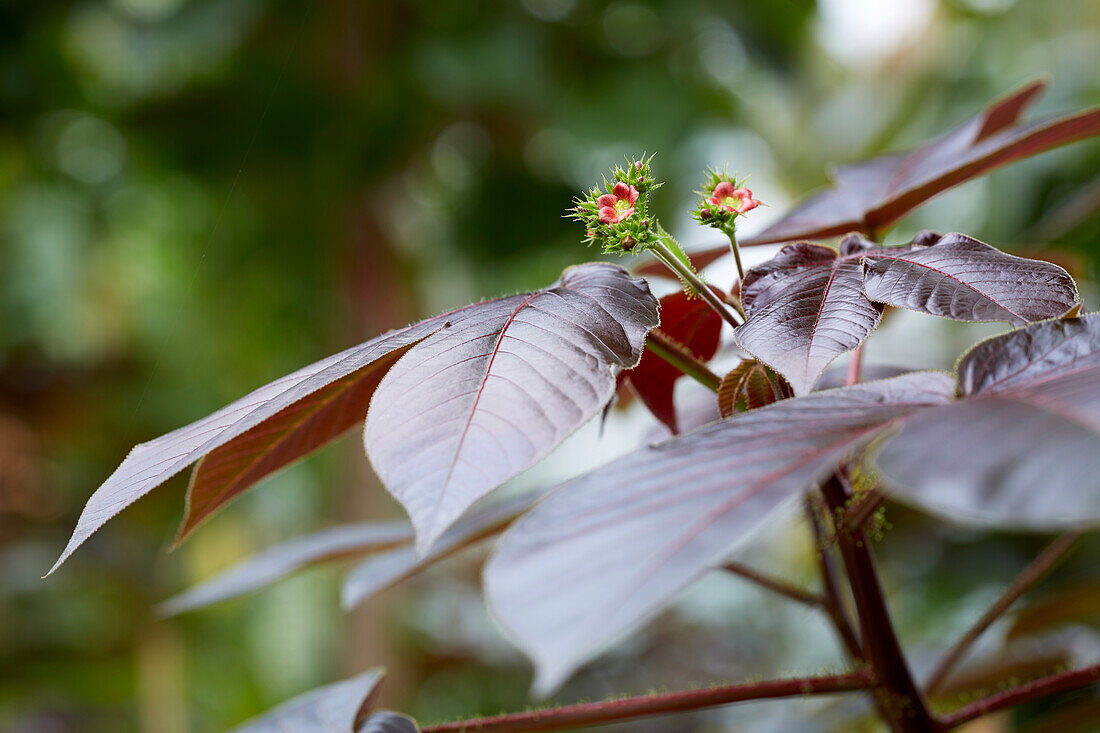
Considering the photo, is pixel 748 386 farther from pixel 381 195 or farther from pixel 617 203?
pixel 381 195

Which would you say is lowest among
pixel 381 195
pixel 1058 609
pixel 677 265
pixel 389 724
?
pixel 1058 609

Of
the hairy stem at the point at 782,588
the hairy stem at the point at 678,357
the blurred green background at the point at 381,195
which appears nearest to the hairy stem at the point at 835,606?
the hairy stem at the point at 782,588

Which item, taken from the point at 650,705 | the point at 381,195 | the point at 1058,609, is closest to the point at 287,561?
the point at 650,705

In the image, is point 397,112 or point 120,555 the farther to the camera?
point 120,555

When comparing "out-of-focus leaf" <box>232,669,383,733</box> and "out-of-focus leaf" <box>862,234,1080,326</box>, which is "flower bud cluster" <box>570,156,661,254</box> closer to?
"out-of-focus leaf" <box>862,234,1080,326</box>

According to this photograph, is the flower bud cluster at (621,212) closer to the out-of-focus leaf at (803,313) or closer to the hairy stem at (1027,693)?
the out-of-focus leaf at (803,313)

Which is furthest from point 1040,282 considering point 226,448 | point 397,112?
point 397,112

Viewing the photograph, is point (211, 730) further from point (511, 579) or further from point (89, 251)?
point (511, 579)
